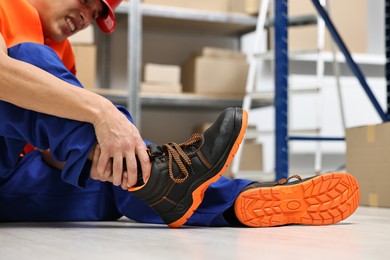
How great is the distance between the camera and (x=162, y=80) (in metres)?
3.59

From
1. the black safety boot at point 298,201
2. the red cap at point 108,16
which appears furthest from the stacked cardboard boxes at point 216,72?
the black safety boot at point 298,201

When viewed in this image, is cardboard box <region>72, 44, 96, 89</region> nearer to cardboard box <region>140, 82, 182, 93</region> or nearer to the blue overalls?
cardboard box <region>140, 82, 182, 93</region>

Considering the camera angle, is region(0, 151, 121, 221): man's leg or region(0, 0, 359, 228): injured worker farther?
region(0, 151, 121, 221): man's leg

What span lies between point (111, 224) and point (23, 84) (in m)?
0.43

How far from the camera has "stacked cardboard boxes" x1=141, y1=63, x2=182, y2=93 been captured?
3.55 m

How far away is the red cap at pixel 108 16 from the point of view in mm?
1755

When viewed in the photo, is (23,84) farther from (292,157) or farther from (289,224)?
(292,157)

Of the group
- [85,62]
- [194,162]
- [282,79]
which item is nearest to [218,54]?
[85,62]

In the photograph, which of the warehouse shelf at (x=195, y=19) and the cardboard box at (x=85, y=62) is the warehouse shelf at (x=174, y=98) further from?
the warehouse shelf at (x=195, y=19)

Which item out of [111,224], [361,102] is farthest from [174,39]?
[111,224]

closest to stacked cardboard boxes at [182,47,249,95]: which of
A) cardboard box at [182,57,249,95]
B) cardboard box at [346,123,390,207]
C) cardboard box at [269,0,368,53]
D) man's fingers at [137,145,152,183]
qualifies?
cardboard box at [182,57,249,95]

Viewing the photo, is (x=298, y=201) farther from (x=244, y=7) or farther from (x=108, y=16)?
(x=244, y=7)

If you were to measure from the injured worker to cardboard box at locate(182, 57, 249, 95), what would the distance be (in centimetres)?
219

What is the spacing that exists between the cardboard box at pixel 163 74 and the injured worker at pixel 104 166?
207cm
